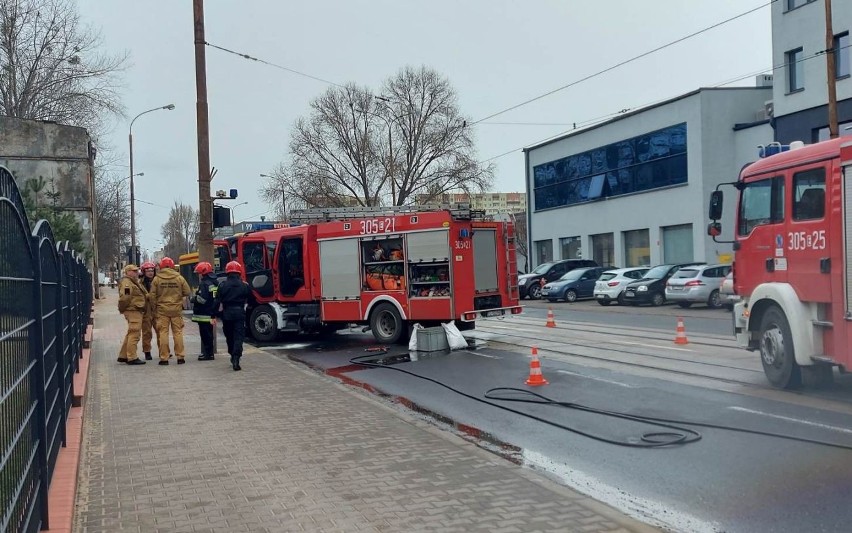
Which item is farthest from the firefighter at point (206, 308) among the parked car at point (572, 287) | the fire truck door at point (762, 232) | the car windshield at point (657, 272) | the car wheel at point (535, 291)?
the car wheel at point (535, 291)

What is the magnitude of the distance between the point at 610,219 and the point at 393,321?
28976 millimetres

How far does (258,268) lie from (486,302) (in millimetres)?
5895

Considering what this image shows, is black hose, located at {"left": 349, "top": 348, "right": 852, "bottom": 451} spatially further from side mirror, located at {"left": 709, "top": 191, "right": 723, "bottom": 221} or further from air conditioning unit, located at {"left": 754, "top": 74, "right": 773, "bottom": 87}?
air conditioning unit, located at {"left": 754, "top": 74, "right": 773, "bottom": 87}

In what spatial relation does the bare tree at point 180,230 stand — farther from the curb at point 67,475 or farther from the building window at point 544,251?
the curb at point 67,475

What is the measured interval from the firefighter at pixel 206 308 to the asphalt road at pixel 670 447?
3.11 meters

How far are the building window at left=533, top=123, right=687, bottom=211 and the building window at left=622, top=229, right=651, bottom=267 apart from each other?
2.24 meters

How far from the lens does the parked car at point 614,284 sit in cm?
2984

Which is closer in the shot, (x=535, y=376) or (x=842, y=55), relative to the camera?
(x=535, y=376)

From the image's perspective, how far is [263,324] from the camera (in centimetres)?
1880

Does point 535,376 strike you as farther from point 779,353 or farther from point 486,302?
point 486,302

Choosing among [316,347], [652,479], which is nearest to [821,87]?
[316,347]

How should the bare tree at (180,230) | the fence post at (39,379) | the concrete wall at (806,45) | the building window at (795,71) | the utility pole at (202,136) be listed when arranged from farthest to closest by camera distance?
the bare tree at (180,230), the building window at (795,71), the concrete wall at (806,45), the utility pole at (202,136), the fence post at (39,379)

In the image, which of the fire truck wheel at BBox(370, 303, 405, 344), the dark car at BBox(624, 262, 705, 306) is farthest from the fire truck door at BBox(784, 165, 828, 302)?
the dark car at BBox(624, 262, 705, 306)

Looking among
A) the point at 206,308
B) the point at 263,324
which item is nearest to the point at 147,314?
the point at 206,308
